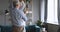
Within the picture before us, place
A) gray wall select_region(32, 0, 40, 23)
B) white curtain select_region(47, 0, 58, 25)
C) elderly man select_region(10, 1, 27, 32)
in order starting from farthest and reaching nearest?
gray wall select_region(32, 0, 40, 23)
white curtain select_region(47, 0, 58, 25)
elderly man select_region(10, 1, 27, 32)

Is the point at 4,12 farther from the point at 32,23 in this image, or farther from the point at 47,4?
the point at 47,4

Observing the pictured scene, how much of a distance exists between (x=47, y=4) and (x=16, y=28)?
2.51 m

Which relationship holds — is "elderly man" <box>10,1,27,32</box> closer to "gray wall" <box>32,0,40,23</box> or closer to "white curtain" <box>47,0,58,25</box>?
"white curtain" <box>47,0,58,25</box>

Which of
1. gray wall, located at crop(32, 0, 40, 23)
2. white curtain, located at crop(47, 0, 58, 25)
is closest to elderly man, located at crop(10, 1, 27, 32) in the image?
white curtain, located at crop(47, 0, 58, 25)

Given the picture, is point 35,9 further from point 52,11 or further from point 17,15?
point 17,15

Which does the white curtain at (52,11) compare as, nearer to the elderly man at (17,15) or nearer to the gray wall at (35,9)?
the gray wall at (35,9)

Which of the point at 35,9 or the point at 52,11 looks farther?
the point at 35,9

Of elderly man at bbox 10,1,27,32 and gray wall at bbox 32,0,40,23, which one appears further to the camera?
gray wall at bbox 32,0,40,23

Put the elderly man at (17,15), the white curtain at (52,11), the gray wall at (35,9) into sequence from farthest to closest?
the gray wall at (35,9)
the white curtain at (52,11)
the elderly man at (17,15)

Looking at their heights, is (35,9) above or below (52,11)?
above

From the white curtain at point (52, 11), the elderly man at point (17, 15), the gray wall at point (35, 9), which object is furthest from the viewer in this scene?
the gray wall at point (35, 9)

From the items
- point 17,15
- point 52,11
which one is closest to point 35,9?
point 52,11

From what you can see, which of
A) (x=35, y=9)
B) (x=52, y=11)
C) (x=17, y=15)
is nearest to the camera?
(x=17, y=15)

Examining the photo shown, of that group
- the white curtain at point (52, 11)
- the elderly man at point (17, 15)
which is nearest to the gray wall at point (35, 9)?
the white curtain at point (52, 11)
